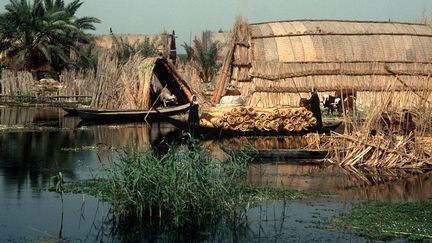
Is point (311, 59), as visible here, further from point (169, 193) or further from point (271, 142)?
point (169, 193)

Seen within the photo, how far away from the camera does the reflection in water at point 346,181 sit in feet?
40.2

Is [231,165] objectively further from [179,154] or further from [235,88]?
[235,88]

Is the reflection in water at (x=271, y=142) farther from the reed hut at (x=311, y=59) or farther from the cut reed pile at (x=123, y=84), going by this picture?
the cut reed pile at (x=123, y=84)

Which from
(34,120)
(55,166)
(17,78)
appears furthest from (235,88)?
(55,166)

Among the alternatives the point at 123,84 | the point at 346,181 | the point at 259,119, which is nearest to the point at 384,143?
the point at 346,181

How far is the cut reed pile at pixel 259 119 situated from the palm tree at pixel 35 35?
21949 mm

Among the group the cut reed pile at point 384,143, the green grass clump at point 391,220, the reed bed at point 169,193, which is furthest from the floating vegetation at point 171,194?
the cut reed pile at point 384,143

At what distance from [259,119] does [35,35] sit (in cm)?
2434

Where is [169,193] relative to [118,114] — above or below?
below

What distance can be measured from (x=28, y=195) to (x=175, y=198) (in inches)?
123

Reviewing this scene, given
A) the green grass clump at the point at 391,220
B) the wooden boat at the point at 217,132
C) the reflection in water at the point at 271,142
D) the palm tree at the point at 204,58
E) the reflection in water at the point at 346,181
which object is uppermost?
the palm tree at the point at 204,58

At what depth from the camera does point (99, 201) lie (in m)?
11.2

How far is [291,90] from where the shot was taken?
3028 cm

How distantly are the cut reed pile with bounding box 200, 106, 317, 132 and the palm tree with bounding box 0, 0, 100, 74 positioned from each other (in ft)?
72.0
